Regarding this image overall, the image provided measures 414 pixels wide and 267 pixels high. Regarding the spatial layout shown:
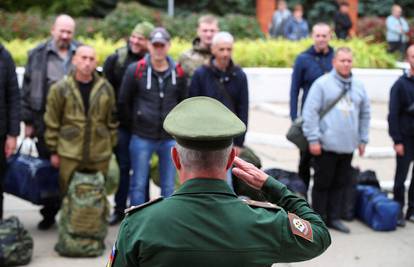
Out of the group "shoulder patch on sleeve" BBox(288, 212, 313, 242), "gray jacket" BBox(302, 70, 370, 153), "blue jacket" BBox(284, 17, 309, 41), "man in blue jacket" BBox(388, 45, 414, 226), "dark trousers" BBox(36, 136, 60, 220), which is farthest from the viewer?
"blue jacket" BBox(284, 17, 309, 41)

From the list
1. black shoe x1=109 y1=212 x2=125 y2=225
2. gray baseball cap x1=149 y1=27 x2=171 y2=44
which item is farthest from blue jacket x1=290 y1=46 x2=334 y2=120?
black shoe x1=109 y1=212 x2=125 y2=225

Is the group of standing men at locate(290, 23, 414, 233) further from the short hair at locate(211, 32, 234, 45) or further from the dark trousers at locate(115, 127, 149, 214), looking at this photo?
the dark trousers at locate(115, 127, 149, 214)

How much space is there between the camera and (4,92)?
5.85 m

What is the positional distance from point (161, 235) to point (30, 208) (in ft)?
17.0

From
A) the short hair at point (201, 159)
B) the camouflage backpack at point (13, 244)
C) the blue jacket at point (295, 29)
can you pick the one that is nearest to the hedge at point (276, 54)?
the blue jacket at point (295, 29)

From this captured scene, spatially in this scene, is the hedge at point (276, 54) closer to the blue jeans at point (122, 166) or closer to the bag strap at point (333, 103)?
the blue jeans at point (122, 166)

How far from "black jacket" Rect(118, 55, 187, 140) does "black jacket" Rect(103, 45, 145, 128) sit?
16.6 inches

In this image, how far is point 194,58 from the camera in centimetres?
684

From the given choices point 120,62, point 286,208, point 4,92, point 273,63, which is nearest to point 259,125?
point 273,63

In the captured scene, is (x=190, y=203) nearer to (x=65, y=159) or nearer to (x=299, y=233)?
(x=299, y=233)

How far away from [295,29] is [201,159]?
16.7 meters

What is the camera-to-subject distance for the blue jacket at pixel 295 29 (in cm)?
1850

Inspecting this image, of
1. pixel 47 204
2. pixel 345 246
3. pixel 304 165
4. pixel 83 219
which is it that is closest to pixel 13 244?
pixel 83 219

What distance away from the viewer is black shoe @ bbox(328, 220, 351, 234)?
6.70 metres
